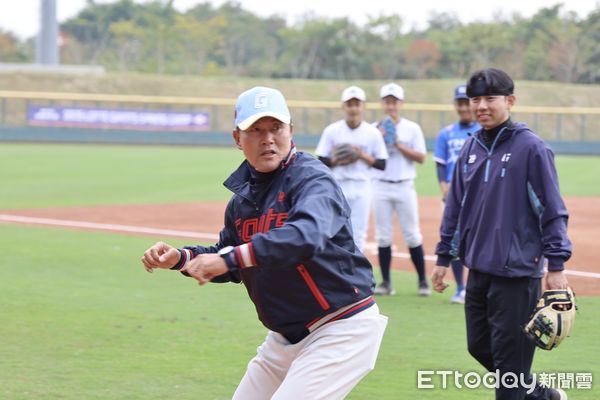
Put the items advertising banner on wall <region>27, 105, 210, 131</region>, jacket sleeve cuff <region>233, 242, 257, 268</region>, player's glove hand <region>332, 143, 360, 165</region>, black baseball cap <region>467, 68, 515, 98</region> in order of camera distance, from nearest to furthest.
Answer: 1. jacket sleeve cuff <region>233, 242, 257, 268</region>
2. black baseball cap <region>467, 68, 515, 98</region>
3. player's glove hand <region>332, 143, 360, 165</region>
4. advertising banner on wall <region>27, 105, 210, 131</region>

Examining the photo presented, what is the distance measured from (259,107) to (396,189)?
639 cm

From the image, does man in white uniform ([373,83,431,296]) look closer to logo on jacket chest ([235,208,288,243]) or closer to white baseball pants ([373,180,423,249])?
white baseball pants ([373,180,423,249])

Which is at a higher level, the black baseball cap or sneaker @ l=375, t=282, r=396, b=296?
the black baseball cap

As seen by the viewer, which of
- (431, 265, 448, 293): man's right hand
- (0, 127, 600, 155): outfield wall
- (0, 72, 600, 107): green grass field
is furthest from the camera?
(0, 72, 600, 107): green grass field

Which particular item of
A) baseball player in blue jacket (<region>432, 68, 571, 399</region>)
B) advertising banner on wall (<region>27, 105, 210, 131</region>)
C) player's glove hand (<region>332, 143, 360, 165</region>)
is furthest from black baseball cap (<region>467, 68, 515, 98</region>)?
advertising banner on wall (<region>27, 105, 210, 131</region>)

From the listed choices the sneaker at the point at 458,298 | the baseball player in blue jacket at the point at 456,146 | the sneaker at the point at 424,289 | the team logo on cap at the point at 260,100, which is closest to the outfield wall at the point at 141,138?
the sneaker at the point at 424,289

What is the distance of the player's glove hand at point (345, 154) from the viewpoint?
30.9ft

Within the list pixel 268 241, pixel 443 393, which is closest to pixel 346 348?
pixel 268 241

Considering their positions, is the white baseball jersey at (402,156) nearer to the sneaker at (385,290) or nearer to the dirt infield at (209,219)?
the sneaker at (385,290)

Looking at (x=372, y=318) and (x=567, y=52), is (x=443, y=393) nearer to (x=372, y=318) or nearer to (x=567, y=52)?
(x=372, y=318)

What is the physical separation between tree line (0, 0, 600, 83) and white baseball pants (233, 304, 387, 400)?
64955mm

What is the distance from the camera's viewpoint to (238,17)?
85.4 metres

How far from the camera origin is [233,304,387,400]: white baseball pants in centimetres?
363

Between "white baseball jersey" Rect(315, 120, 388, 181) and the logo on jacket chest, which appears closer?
the logo on jacket chest
